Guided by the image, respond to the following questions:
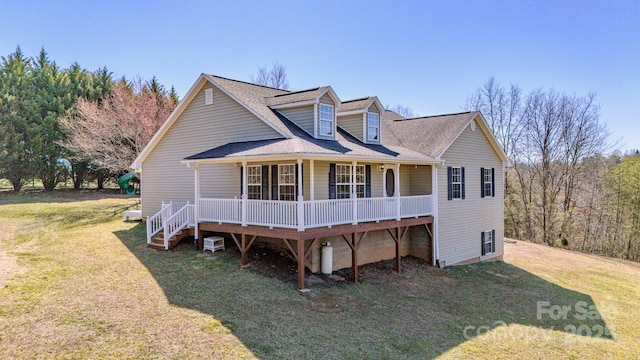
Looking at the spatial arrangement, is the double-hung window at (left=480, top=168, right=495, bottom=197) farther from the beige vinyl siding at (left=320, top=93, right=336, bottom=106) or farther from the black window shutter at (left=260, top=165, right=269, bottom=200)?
the black window shutter at (left=260, top=165, right=269, bottom=200)

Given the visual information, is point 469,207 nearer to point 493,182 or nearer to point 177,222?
point 493,182

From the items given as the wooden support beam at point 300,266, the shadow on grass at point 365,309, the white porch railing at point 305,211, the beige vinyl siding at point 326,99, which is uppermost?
the beige vinyl siding at point 326,99

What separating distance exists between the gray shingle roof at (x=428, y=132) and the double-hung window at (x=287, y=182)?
5.73 m

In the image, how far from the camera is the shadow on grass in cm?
775

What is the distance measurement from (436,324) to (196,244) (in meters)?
8.44

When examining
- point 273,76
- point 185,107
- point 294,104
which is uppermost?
point 273,76

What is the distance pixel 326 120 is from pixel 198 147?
5.60m

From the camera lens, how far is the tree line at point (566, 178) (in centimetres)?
2964

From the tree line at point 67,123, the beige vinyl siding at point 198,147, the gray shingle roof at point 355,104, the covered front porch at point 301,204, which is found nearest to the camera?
the covered front porch at point 301,204

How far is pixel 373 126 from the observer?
15891mm

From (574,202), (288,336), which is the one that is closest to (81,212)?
(288,336)

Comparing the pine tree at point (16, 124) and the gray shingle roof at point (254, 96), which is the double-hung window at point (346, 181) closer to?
the gray shingle roof at point (254, 96)

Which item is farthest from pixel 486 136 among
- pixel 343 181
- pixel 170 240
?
pixel 170 240

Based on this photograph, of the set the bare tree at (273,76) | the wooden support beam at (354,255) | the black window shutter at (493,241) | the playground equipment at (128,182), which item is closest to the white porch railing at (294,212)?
the wooden support beam at (354,255)
